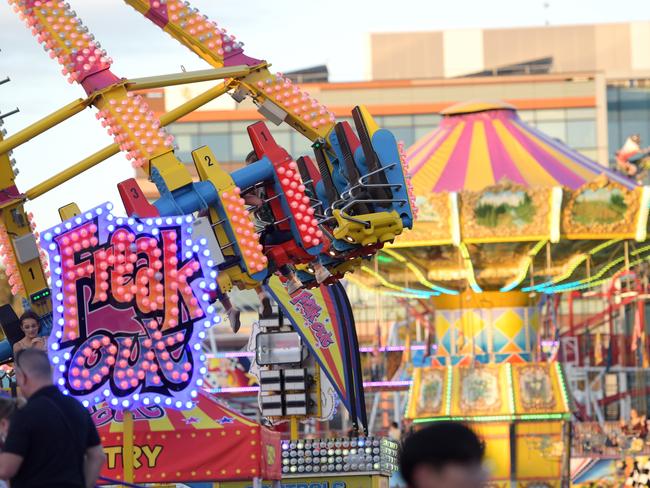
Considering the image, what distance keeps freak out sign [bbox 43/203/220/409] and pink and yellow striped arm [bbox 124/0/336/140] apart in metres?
4.05

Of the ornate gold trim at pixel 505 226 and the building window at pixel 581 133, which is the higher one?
the building window at pixel 581 133

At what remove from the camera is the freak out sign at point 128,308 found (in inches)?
545

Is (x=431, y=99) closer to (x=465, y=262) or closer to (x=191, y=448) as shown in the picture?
(x=465, y=262)

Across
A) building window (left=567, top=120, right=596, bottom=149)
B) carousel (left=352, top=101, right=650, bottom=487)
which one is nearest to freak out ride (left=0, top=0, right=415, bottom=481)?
carousel (left=352, top=101, right=650, bottom=487)

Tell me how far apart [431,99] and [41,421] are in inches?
2724

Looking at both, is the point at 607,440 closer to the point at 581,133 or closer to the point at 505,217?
the point at 505,217

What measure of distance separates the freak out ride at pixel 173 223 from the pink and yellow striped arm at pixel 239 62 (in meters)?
0.02

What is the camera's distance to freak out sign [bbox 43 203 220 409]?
45.4ft

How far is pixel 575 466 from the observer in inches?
1288

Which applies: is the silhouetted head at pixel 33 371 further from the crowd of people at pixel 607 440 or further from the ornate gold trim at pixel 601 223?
the ornate gold trim at pixel 601 223

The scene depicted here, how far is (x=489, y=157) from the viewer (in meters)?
35.8

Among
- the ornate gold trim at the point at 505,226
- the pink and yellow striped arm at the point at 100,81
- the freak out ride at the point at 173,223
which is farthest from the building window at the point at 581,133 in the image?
the pink and yellow striped arm at the point at 100,81

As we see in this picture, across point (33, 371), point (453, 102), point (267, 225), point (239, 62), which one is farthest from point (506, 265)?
point (453, 102)

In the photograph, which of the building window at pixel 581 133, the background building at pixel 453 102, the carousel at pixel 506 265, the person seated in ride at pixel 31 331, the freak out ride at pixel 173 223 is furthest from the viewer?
the building window at pixel 581 133
